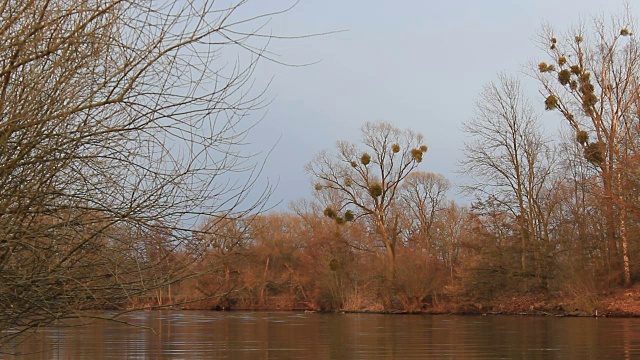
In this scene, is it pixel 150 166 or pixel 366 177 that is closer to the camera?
pixel 150 166

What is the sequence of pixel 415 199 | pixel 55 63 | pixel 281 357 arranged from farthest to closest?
pixel 415 199 → pixel 281 357 → pixel 55 63

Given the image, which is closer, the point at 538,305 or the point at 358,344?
the point at 358,344

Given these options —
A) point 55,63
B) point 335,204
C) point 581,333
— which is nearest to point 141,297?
point 55,63

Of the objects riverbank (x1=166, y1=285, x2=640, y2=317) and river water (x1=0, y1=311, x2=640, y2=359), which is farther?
riverbank (x1=166, y1=285, x2=640, y2=317)

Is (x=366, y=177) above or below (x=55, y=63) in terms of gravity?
above

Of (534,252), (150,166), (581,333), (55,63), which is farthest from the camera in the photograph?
(534,252)

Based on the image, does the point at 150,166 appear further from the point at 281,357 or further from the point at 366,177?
the point at 366,177

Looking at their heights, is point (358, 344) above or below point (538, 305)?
above

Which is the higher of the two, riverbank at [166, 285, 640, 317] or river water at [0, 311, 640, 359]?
river water at [0, 311, 640, 359]

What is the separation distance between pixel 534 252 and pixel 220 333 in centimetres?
2074

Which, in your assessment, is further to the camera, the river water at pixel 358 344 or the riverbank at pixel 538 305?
the riverbank at pixel 538 305

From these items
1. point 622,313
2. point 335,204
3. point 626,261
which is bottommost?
point 622,313

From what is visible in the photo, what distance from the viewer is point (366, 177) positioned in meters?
48.6

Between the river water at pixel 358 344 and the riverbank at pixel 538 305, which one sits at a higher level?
the river water at pixel 358 344
